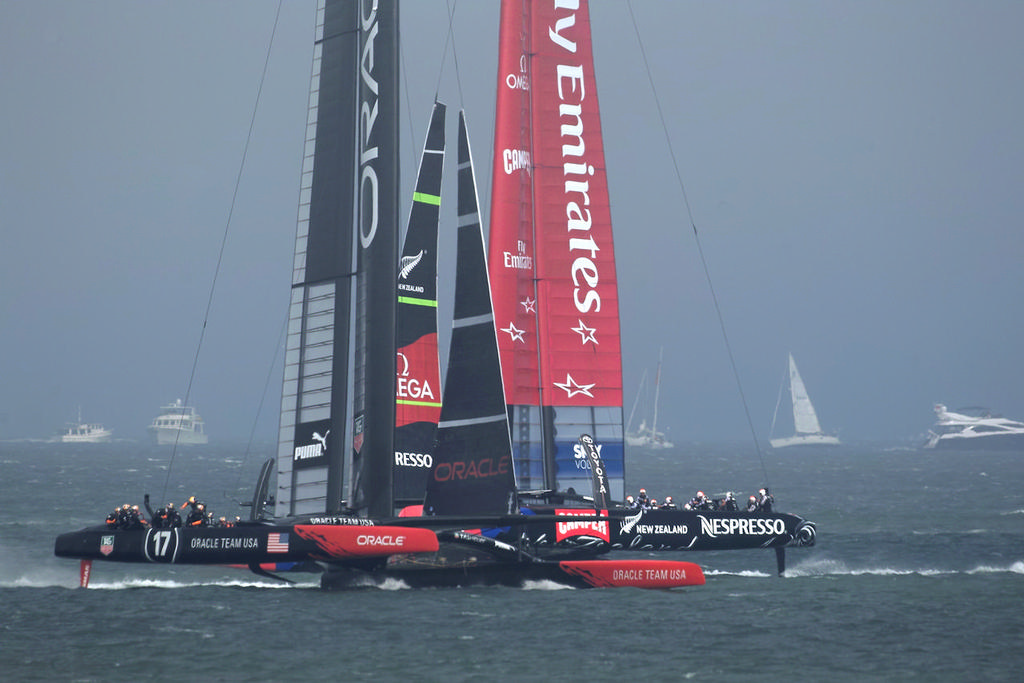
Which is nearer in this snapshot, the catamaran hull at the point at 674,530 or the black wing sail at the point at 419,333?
the catamaran hull at the point at 674,530

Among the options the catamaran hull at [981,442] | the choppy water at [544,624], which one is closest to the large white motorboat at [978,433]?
the catamaran hull at [981,442]

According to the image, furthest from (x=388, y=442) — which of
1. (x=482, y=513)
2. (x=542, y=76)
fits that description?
(x=542, y=76)

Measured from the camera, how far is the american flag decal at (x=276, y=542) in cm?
2425

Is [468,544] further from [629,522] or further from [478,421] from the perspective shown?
[629,522]

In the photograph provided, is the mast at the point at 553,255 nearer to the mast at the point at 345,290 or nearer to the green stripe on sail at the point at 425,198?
the green stripe on sail at the point at 425,198

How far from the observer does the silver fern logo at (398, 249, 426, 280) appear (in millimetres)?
29719

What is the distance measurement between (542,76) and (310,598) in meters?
15.5

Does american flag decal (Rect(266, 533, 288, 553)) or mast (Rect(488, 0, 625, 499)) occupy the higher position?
mast (Rect(488, 0, 625, 499))

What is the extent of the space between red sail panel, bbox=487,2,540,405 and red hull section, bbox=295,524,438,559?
27.6 ft

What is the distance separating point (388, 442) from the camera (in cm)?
2597

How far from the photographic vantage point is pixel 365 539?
960 inches

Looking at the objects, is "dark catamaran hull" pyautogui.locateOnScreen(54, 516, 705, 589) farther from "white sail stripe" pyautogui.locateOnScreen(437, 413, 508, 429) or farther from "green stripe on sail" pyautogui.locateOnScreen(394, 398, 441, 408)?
"green stripe on sail" pyautogui.locateOnScreen(394, 398, 441, 408)

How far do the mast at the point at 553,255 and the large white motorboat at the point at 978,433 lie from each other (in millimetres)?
156312

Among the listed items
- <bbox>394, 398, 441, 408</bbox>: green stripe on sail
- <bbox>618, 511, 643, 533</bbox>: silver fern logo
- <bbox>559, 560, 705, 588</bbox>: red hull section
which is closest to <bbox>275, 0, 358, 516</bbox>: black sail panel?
<bbox>394, 398, 441, 408</bbox>: green stripe on sail
